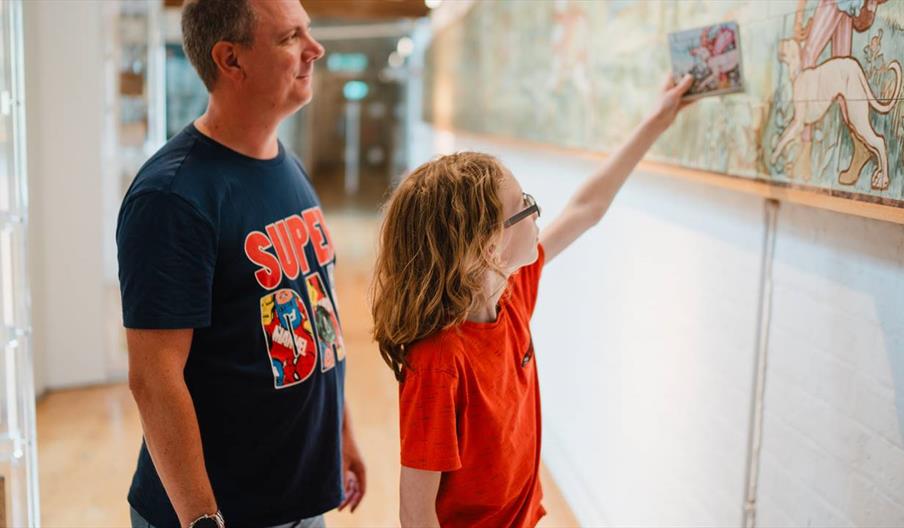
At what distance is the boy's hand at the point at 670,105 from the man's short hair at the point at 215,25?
1.01 meters

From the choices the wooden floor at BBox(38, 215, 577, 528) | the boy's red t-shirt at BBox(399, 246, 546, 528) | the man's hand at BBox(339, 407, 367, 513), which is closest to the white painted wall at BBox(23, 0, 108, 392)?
the wooden floor at BBox(38, 215, 577, 528)

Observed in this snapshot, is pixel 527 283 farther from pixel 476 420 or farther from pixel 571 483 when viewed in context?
pixel 571 483

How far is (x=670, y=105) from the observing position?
2.26 metres

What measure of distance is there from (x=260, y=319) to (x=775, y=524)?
4.61 ft

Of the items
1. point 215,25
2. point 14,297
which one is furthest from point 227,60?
point 14,297

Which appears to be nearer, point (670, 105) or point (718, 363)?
point (670, 105)

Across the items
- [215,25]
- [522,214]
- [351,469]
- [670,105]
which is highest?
[215,25]

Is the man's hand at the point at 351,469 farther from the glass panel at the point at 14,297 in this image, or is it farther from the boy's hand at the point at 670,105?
the boy's hand at the point at 670,105

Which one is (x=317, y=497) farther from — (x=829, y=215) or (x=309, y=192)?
(x=829, y=215)

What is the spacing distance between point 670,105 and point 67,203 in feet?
13.0

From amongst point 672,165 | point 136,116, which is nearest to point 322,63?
point 136,116

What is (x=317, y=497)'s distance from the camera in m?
1.88

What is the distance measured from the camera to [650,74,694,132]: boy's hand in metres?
2.24

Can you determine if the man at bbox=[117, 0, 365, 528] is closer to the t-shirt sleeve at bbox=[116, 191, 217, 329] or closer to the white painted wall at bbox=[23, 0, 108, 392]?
the t-shirt sleeve at bbox=[116, 191, 217, 329]
